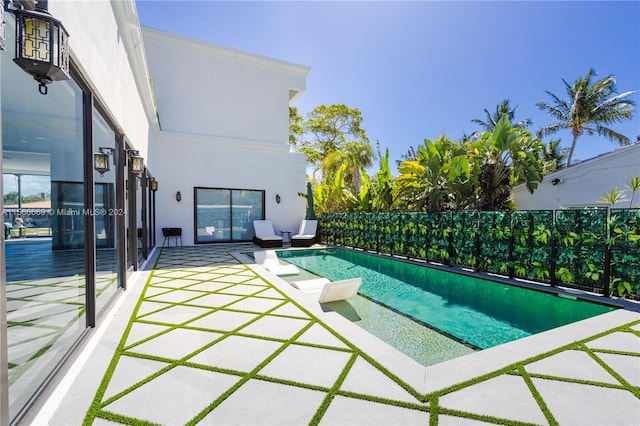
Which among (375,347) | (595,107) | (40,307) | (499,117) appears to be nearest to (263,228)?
(40,307)

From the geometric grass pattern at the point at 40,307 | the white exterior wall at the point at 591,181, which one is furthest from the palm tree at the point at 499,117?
the geometric grass pattern at the point at 40,307

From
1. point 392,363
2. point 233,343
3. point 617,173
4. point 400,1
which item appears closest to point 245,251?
point 233,343

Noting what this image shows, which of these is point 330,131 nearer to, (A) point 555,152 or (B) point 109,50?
(A) point 555,152

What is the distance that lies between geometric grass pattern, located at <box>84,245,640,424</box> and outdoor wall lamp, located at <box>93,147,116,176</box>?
210 centimetres

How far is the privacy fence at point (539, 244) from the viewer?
4.85 meters

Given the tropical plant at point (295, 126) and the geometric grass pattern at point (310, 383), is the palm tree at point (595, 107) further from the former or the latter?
the geometric grass pattern at point (310, 383)

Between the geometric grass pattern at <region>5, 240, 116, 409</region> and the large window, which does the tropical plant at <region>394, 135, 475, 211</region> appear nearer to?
the large window

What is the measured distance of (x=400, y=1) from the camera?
10609 mm

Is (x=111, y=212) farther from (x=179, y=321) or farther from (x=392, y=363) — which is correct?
(x=392, y=363)

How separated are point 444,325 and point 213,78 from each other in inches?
538

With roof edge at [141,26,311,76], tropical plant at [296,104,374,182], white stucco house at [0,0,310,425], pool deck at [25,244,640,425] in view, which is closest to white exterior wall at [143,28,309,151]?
roof edge at [141,26,311,76]

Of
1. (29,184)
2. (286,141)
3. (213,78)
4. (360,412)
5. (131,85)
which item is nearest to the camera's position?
(360,412)

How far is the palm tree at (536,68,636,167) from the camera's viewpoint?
21328 mm

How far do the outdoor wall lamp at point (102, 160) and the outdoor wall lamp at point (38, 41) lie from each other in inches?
84.0
